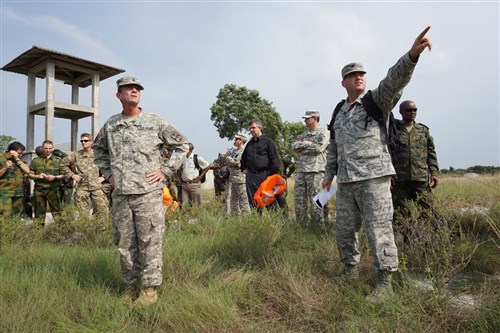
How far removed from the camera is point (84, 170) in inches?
260

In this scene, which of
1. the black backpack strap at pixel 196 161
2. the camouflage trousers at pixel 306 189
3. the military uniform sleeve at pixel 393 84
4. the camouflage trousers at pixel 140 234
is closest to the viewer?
the military uniform sleeve at pixel 393 84

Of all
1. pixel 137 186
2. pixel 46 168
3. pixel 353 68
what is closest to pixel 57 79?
pixel 46 168

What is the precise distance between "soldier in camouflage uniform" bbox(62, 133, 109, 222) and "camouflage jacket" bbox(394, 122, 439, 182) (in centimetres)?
531

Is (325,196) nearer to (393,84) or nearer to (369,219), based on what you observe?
(369,219)

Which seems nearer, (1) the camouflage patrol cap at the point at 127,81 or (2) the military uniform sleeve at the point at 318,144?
(1) the camouflage patrol cap at the point at 127,81

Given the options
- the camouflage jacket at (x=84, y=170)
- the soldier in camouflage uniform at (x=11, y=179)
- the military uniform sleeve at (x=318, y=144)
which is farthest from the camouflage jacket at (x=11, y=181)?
the military uniform sleeve at (x=318, y=144)

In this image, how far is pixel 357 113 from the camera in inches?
120

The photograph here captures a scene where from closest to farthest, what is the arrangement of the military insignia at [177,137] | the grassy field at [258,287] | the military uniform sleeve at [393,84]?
the grassy field at [258,287], the military uniform sleeve at [393,84], the military insignia at [177,137]

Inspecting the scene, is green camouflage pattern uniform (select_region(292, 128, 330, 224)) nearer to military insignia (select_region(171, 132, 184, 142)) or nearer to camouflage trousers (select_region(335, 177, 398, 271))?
camouflage trousers (select_region(335, 177, 398, 271))

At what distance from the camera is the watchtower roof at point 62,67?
9359 millimetres

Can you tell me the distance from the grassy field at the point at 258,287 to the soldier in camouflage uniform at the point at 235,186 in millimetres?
2789

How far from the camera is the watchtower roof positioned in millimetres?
9359

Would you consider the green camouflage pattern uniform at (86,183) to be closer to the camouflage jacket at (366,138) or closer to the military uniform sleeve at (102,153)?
the military uniform sleeve at (102,153)

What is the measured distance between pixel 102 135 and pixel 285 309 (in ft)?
7.71
